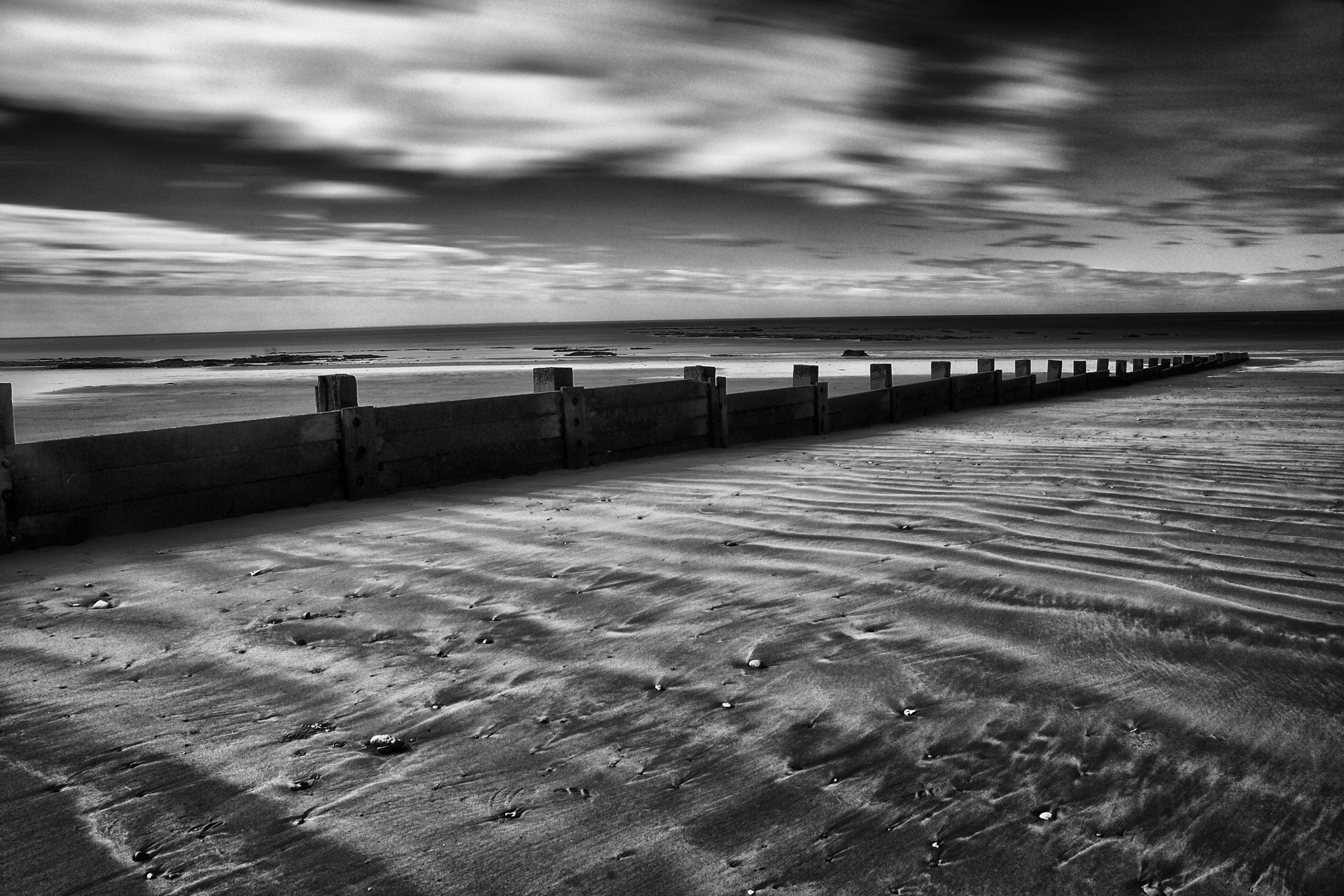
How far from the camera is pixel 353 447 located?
20.4ft

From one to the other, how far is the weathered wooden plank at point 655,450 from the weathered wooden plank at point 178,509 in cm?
241

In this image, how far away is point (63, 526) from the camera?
4.92 m

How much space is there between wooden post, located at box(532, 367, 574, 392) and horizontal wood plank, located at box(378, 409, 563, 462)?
0.29m

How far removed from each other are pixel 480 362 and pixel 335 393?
36365mm

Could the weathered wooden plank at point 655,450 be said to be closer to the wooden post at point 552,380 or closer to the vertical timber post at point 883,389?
the wooden post at point 552,380

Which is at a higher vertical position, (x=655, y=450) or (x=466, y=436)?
(x=466, y=436)

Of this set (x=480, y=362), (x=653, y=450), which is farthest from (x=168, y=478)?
(x=480, y=362)

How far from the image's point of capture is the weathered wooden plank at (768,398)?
30.3 feet

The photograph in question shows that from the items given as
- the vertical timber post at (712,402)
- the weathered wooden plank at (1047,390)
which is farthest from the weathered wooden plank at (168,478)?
the weathered wooden plank at (1047,390)

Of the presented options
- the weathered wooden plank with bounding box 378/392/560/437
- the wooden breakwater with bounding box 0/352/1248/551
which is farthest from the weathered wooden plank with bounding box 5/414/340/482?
the weathered wooden plank with bounding box 378/392/560/437

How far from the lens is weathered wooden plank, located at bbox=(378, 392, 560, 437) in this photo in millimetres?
6465

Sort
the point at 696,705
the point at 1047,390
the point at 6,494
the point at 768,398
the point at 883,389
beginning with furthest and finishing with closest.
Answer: the point at 1047,390 → the point at 883,389 → the point at 768,398 → the point at 6,494 → the point at 696,705

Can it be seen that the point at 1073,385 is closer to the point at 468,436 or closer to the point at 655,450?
the point at 655,450

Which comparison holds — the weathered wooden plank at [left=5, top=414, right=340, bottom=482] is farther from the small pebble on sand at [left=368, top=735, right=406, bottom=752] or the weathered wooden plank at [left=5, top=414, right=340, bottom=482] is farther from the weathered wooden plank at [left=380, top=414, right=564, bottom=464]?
the small pebble on sand at [left=368, top=735, right=406, bottom=752]
